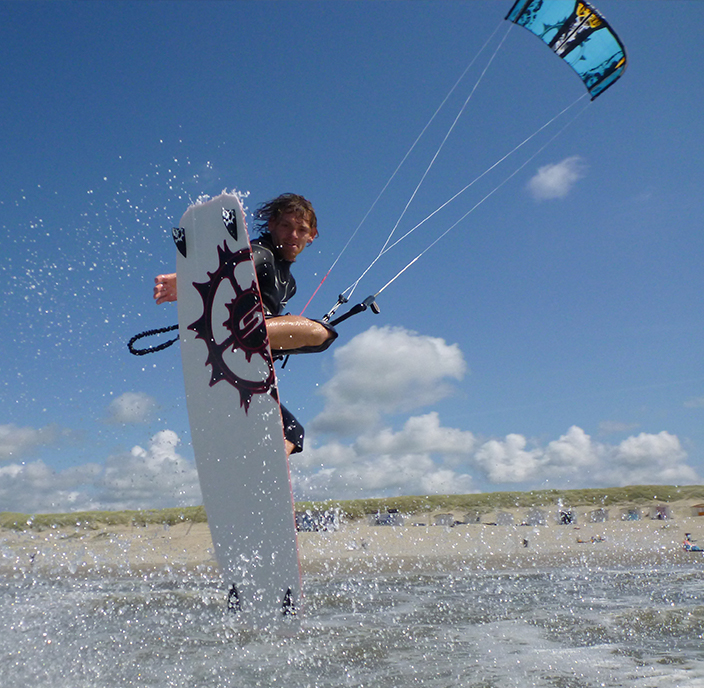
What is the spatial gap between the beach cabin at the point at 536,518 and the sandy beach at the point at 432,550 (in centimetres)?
51

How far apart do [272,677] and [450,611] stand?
3.05m

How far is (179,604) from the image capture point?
6.62 meters

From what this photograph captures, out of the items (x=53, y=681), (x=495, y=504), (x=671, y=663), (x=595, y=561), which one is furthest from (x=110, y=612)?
(x=495, y=504)

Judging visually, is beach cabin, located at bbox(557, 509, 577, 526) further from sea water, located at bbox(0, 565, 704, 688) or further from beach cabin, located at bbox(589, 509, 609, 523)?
sea water, located at bbox(0, 565, 704, 688)

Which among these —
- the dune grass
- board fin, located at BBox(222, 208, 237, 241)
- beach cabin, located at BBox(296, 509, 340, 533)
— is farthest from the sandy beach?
board fin, located at BBox(222, 208, 237, 241)

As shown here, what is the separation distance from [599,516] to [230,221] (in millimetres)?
26621

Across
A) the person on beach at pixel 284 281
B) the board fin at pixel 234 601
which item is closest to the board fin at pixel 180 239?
the person on beach at pixel 284 281

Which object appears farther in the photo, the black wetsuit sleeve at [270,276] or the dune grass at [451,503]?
the dune grass at [451,503]

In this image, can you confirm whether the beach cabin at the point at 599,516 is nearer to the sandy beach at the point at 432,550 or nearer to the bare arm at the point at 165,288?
the sandy beach at the point at 432,550

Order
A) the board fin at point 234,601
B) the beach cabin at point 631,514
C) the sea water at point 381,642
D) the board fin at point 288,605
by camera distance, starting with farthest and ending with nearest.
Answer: the beach cabin at point 631,514 → the board fin at point 234,601 → the board fin at point 288,605 → the sea water at point 381,642

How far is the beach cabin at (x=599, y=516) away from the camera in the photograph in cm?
2503

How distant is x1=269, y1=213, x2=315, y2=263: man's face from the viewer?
4.75m

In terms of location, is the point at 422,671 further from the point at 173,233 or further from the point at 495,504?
the point at 495,504

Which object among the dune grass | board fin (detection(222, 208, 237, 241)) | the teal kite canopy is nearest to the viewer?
board fin (detection(222, 208, 237, 241))
